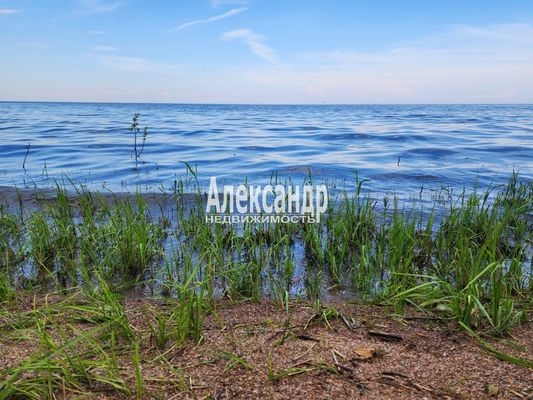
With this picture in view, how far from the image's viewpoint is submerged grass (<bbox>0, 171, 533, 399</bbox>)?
2832 millimetres

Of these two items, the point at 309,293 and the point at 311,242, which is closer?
the point at 309,293

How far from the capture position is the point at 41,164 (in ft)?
44.1

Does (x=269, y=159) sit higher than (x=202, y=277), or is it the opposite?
(x=269, y=159)

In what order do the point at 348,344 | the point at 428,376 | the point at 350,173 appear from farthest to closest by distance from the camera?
the point at 350,173
the point at 348,344
the point at 428,376

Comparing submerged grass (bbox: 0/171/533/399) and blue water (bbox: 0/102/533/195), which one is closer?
submerged grass (bbox: 0/171/533/399)

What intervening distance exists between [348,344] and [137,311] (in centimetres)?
168

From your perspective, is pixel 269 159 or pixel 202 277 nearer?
pixel 202 277

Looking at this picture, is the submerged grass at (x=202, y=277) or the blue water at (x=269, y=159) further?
the blue water at (x=269, y=159)

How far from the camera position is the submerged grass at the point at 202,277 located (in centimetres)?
283

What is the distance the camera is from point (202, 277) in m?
4.83

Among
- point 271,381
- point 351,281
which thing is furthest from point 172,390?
point 351,281

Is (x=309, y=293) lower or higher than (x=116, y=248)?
lower

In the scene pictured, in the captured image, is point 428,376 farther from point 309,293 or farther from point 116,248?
point 116,248

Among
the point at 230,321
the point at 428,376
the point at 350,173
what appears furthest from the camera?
the point at 350,173
